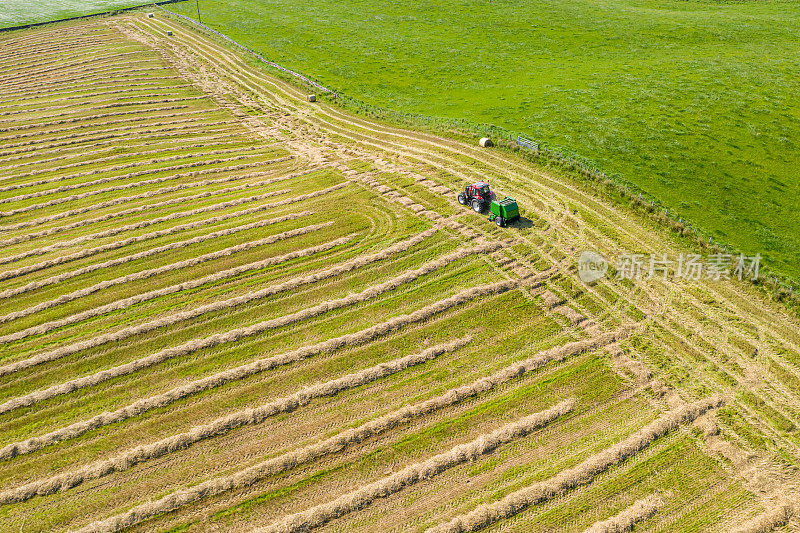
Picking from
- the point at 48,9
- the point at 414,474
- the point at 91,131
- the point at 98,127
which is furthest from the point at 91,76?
the point at 414,474

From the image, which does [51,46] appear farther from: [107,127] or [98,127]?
[107,127]

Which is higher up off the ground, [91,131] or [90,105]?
[90,105]

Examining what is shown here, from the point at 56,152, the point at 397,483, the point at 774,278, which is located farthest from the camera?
the point at 56,152

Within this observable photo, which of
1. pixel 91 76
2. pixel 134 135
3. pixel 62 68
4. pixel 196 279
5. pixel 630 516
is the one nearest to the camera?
pixel 630 516

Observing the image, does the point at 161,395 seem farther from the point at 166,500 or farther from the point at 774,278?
the point at 774,278

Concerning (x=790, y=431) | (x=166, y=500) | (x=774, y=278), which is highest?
(x=774, y=278)

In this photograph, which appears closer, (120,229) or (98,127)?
(120,229)

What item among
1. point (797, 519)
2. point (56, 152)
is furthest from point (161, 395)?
point (56, 152)

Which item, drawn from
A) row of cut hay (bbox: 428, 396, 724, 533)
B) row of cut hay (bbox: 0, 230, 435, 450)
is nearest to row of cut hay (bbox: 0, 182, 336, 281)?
row of cut hay (bbox: 0, 230, 435, 450)
